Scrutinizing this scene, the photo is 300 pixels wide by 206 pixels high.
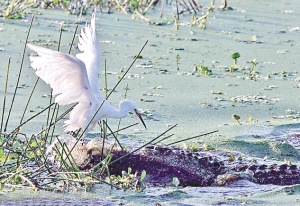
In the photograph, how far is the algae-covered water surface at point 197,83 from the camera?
434 centimetres

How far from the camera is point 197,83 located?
22.0 ft

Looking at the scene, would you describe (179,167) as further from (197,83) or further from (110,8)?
(110,8)

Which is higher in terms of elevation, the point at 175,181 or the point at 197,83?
the point at 197,83

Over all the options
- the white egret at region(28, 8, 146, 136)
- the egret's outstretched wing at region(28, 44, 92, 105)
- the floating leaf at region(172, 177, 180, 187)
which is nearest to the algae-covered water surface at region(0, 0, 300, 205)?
the floating leaf at region(172, 177, 180, 187)

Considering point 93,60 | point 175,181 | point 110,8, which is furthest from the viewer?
point 110,8

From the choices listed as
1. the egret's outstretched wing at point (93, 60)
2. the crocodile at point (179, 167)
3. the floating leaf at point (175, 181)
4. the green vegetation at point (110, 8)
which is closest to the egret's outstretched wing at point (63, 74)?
the egret's outstretched wing at point (93, 60)

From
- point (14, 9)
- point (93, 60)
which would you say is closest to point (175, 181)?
point (93, 60)

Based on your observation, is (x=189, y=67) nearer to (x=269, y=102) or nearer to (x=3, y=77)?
(x=269, y=102)

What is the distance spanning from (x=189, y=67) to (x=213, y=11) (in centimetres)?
233

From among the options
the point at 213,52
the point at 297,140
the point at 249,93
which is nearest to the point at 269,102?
the point at 249,93

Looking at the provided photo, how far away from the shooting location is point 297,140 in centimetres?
555

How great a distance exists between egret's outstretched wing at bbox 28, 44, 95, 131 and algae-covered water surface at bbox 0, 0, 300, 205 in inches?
13.0

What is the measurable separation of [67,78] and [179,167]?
807 millimetres

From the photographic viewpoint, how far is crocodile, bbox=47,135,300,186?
466 centimetres
